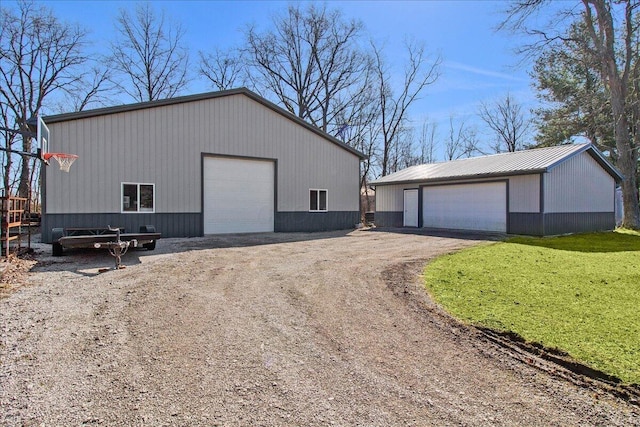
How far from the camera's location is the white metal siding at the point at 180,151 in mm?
11906

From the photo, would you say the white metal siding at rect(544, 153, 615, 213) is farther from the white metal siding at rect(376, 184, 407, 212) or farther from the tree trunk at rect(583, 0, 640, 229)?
the white metal siding at rect(376, 184, 407, 212)

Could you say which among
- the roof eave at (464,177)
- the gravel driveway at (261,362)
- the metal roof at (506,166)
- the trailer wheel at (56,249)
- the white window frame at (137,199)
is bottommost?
the gravel driveway at (261,362)

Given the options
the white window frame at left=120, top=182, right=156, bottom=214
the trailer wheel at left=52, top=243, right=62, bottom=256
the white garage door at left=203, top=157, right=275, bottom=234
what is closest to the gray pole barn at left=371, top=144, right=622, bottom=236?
the white garage door at left=203, top=157, right=275, bottom=234

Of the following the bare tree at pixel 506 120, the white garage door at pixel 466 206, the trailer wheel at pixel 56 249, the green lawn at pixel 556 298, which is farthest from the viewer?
the bare tree at pixel 506 120

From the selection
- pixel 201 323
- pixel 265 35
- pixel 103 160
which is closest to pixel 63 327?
pixel 201 323

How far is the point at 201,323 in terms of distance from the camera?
437 cm

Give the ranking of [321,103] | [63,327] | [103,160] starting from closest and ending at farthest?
[63,327], [103,160], [321,103]

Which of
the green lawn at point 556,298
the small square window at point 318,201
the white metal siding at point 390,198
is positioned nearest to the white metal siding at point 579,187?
the green lawn at point 556,298

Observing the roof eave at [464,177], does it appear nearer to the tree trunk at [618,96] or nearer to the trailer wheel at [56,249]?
the tree trunk at [618,96]

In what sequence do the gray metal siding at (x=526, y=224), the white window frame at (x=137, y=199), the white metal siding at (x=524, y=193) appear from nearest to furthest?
the white window frame at (x=137, y=199)
the gray metal siding at (x=526, y=224)
the white metal siding at (x=524, y=193)

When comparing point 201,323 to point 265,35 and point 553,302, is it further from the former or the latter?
point 265,35

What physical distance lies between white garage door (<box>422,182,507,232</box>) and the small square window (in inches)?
205

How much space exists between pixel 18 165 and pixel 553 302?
3132cm

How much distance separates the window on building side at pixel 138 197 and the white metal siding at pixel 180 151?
0.19 metres
